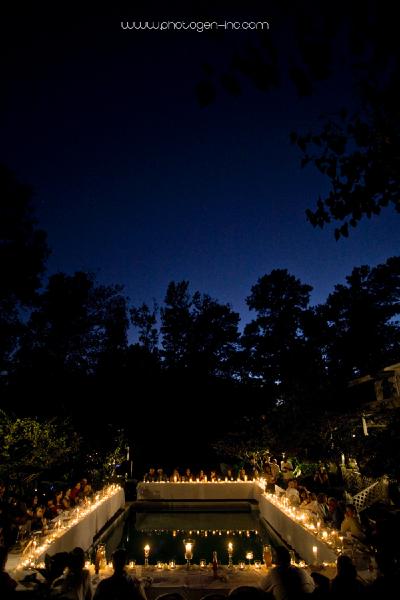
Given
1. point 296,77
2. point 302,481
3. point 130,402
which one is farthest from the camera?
point 130,402

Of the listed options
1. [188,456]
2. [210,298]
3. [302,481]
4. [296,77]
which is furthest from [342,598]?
[210,298]

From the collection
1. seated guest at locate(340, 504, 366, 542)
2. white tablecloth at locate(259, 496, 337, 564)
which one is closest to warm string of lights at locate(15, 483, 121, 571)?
white tablecloth at locate(259, 496, 337, 564)

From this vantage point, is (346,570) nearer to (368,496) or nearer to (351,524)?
(351,524)

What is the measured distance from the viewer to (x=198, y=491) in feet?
54.5

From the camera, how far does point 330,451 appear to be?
1587cm

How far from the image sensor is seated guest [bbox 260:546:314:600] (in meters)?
4.76

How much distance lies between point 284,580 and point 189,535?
899 centimetres

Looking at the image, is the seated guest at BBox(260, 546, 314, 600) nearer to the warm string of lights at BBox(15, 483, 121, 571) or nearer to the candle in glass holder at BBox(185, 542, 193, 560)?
the candle in glass holder at BBox(185, 542, 193, 560)

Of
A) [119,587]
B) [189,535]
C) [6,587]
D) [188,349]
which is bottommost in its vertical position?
[189,535]

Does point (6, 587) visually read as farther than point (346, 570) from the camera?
No

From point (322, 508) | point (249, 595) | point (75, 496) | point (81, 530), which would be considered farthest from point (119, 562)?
point (75, 496)

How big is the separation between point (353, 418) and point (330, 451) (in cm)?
164

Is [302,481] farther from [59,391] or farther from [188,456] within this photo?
[59,391]

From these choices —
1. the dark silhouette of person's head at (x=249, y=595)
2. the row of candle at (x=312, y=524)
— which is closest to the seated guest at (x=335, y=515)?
the row of candle at (x=312, y=524)
